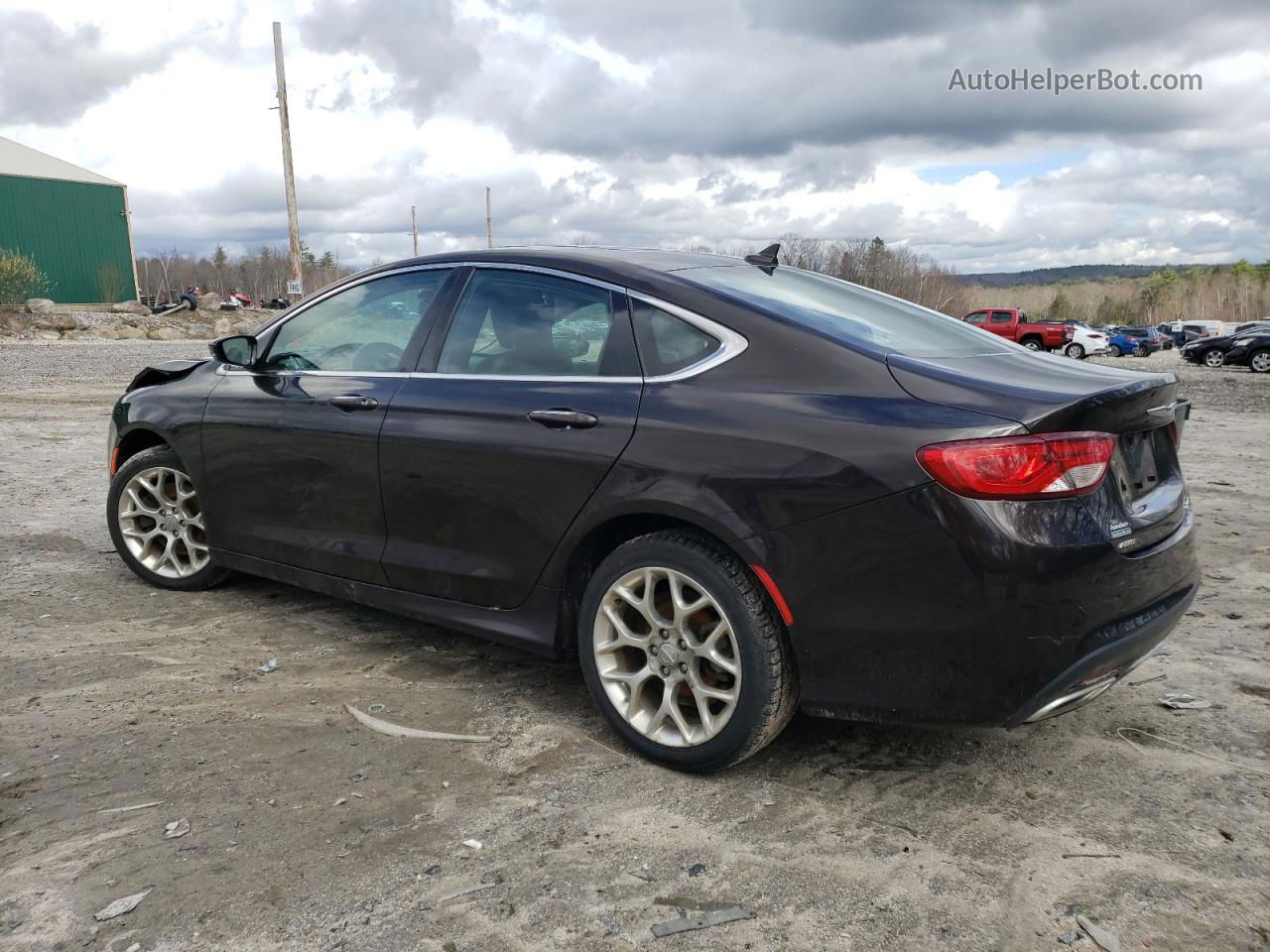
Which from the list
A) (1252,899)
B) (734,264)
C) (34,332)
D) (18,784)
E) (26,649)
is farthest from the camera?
(34,332)

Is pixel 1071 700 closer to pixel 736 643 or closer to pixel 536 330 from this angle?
pixel 736 643

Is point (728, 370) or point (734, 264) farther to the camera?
point (734, 264)

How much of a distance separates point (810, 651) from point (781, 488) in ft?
1.50

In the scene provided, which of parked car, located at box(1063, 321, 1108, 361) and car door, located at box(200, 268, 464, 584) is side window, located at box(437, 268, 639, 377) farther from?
parked car, located at box(1063, 321, 1108, 361)

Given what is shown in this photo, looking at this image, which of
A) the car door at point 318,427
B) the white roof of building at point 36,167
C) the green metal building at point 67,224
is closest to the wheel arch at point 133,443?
the car door at point 318,427

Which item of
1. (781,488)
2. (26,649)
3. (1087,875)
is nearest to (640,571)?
(781,488)

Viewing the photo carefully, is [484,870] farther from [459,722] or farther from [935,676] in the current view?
[935,676]

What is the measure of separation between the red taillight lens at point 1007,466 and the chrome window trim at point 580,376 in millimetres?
Answer: 742

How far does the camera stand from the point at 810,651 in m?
2.78

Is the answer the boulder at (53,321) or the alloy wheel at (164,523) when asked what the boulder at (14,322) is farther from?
the alloy wheel at (164,523)

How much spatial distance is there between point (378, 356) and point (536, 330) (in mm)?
799

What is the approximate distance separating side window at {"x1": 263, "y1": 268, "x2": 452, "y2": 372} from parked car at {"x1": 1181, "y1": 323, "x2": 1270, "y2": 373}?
97.4 feet

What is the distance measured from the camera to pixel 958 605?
255 cm

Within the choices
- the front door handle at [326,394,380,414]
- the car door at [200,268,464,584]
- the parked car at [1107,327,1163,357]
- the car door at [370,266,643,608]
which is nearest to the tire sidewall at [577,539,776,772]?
the car door at [370,266,643,608]
